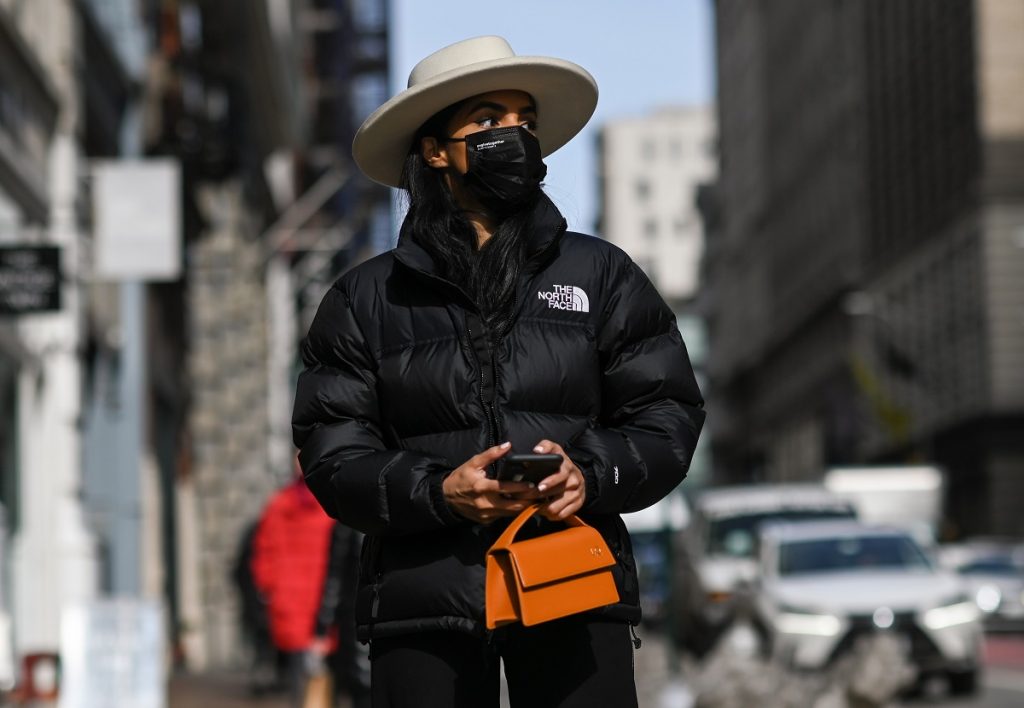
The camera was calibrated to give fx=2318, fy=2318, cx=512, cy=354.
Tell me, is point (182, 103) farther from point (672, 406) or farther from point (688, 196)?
point (688, 196)

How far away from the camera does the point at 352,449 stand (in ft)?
14.3

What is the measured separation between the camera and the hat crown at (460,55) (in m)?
4.55

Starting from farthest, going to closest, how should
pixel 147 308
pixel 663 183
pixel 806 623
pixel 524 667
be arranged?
pixel 663 183 → pixel 147 308 → pixel 806 623 → pixel 524 667

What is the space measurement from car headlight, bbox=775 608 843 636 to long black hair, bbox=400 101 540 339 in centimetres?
1508

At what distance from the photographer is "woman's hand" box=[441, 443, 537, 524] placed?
4.05 m

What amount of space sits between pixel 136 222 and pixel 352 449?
15255 mm

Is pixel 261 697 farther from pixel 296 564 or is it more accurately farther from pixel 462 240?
pixel 462 240

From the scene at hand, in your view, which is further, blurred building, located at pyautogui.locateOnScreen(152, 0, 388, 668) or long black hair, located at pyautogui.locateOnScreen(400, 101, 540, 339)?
blurred building, located at pyautogui.locateOnScreen(152, 0, 388, 668)

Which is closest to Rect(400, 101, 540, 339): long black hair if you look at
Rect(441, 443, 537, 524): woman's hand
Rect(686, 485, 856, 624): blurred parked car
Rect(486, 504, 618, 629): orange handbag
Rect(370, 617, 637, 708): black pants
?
Rect(441, 443, 537, 524): woman's hand

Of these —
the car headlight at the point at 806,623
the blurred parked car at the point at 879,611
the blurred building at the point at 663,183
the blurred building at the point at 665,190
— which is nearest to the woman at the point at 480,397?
the blurred parked car at the point at 879,611

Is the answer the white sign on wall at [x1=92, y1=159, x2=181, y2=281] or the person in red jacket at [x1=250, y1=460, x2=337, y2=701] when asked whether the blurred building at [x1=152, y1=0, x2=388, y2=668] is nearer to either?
the white sign on wall at [x1=92, y1=159, x2=181, y2=281]

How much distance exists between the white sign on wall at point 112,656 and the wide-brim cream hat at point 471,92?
350 inches

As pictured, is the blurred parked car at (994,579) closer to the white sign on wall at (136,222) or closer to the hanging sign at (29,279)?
the white sign on wall at (136,222)

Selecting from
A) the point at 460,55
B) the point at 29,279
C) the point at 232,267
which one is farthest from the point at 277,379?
the point at 460,55
